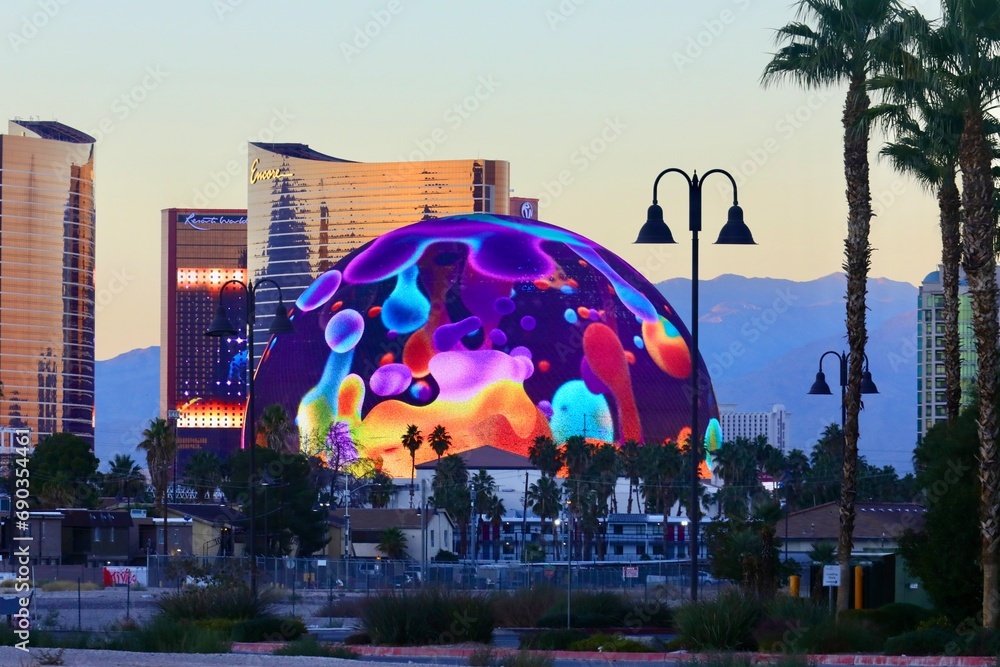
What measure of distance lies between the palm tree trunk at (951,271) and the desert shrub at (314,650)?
16990mm

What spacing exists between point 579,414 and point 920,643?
10649 cm

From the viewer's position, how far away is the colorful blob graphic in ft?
449

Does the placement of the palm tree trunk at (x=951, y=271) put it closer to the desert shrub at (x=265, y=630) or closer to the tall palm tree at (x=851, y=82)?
the tall palm tree at (x=851, y=82)

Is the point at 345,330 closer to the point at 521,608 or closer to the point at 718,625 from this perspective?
the point at 521,608

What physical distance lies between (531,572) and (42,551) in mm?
25782

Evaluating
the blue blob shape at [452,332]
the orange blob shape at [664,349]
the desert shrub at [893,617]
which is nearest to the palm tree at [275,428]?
the blue blob shape at [452,332]

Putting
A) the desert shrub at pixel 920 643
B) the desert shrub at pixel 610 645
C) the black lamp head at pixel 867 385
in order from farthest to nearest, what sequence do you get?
the black lamp head at pixel 867 385, the desert shrub at pixel 610 645, the desert shrub at pixel 920 643

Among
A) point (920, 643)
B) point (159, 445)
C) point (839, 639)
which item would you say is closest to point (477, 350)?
point (159, 445)

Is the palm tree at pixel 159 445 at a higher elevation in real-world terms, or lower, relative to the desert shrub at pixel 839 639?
higher

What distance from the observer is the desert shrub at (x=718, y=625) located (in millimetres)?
31688

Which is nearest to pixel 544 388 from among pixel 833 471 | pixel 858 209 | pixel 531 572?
pixel 833 471

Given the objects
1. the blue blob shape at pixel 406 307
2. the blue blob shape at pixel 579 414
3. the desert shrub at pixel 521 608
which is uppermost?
the blue blob shape at pixel 406 307

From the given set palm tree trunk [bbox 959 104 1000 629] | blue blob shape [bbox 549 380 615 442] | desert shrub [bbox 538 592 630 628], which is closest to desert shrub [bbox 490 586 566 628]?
desert shrub [bbox 538 592 630 628]

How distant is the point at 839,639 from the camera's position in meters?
31.1
